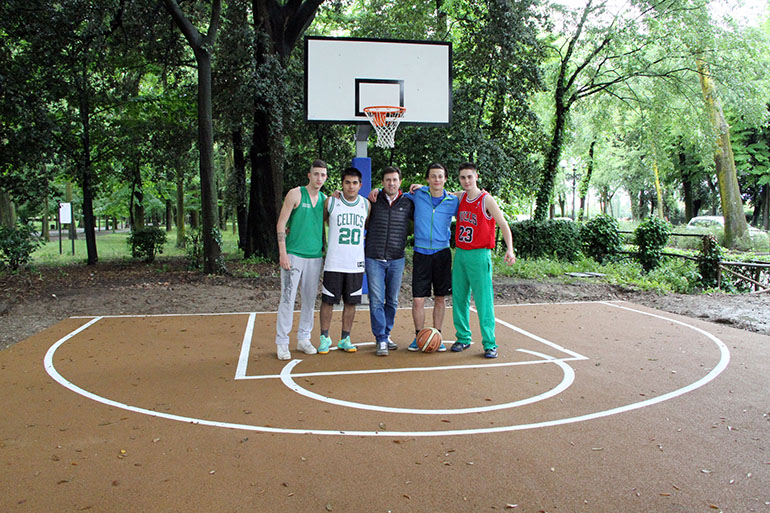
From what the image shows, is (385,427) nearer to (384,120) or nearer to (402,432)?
→ (402,432)

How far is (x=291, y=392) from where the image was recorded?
4.84 meters

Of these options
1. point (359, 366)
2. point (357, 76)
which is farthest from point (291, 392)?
point (357, 76)

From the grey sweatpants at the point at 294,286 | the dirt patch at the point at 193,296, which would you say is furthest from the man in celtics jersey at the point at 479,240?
the dirt patch at the point at 193,296

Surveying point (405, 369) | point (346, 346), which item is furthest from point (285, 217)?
point (405, 369)

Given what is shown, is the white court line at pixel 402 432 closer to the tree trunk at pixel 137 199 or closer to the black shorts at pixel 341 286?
the black shorts at pixel 341 286

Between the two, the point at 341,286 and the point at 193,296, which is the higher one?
the point at 341,286

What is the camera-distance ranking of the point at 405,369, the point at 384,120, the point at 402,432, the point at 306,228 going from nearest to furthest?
the point at 402,432
the point at 405,369
the point at 306,228
the point at 384,120

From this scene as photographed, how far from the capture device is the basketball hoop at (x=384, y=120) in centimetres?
873

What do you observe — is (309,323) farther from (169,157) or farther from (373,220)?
(169,157)

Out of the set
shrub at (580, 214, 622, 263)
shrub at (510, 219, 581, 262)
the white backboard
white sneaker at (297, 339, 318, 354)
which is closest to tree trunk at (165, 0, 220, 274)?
the white backboard

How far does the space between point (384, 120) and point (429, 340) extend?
4131 millimetres

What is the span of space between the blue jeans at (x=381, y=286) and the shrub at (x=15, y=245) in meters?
10.3

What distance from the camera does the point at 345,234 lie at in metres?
5.82

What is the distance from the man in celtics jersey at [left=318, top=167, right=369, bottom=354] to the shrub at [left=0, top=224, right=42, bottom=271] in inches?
393
